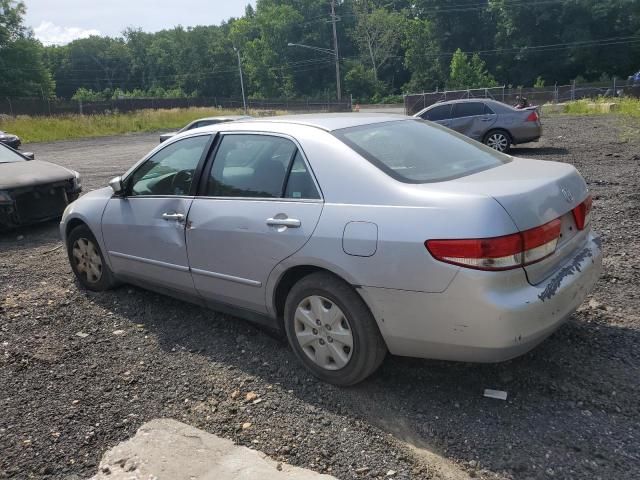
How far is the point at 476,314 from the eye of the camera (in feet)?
8.98

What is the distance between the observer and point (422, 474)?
2592 millimetres

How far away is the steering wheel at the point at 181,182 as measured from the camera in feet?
13.5

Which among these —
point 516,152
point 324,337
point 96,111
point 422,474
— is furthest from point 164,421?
point 96,111

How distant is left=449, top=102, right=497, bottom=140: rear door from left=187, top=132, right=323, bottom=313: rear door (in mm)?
11028

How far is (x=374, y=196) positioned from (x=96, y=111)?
156 feet

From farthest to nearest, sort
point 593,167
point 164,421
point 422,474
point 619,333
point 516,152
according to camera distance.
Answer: point 516,152, point 593,167, point 619,333, point 164,421, point 422,474

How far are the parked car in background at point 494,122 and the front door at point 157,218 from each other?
10.7m

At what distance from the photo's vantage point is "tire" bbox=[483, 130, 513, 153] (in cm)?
1383

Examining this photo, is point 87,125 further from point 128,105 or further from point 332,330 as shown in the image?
point 332,330

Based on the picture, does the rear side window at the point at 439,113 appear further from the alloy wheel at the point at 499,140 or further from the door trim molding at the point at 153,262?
the door trim molding at the point at 153,262

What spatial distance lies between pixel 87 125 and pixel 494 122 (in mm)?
29619

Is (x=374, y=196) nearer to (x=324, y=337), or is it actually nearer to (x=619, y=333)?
(x=324, y=337)

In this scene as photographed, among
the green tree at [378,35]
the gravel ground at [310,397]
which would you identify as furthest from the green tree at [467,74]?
the gravel ground at [310,397]

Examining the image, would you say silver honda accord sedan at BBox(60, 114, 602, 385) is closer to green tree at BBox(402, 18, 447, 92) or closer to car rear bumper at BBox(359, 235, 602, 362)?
car rear bumper at BBox(359, 235, 602, 362)
